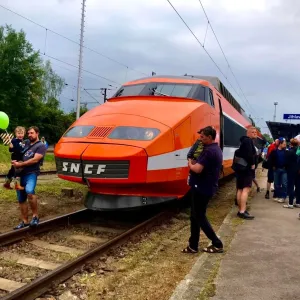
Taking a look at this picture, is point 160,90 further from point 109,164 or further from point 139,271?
point 139,271

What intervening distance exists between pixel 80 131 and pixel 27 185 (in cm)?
137

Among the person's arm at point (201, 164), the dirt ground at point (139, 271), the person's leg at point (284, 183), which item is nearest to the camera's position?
the dirt ground at point (139, 271)

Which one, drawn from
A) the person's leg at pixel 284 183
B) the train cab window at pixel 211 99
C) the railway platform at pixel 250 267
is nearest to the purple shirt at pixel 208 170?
the railway platform at pixel 250 267

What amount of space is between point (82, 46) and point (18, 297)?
30.2 m

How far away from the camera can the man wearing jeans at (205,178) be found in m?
5.44

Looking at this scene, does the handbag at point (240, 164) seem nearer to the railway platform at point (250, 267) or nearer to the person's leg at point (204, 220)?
the railway platform at point (250, 267)

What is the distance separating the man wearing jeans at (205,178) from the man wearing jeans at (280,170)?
5619 mm

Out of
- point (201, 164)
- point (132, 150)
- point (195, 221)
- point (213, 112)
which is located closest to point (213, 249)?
point (195, 221)

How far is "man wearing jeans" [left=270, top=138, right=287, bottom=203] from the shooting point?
10669 millimetres

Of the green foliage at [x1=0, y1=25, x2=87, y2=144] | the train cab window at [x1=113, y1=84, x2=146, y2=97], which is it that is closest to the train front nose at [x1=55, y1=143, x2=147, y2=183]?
the train cab window at [x1=113, y1=84, x2=146, y2=97]

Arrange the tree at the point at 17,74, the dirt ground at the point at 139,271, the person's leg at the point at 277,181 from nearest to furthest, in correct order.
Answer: the dirt ground at the point at 139,271
the person's leg at the point at 277,181
the tree at the point at 17,74

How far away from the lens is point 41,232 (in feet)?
21.8

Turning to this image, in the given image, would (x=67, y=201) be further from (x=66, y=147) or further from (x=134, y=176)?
(x=134, y=176)

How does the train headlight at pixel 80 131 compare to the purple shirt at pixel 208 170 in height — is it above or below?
above
